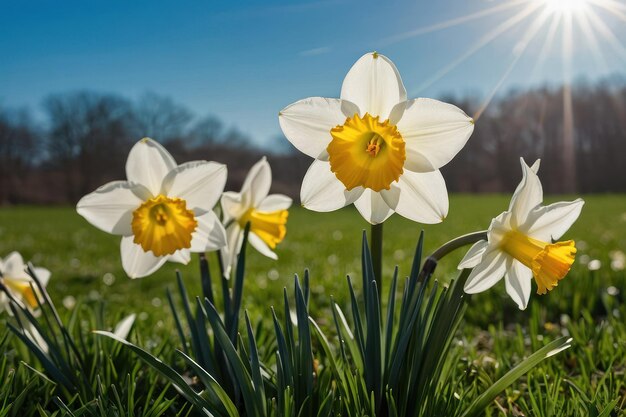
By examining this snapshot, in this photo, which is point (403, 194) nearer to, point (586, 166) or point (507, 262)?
point (507, 262)

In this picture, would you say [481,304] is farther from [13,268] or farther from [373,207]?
[13,268]

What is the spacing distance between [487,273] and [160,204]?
97 cm

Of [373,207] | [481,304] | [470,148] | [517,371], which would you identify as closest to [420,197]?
[373,207]

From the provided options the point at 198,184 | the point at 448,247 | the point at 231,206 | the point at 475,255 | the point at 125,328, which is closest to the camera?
the point at 475,255

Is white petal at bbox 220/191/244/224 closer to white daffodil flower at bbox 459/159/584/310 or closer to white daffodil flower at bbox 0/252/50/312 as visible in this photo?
white daffodil flower at bbox 459/159/584/310

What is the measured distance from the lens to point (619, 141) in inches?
1271

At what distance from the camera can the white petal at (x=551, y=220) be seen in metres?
1.54

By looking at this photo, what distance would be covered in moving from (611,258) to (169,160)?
4.49 meters

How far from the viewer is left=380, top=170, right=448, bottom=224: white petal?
152cm

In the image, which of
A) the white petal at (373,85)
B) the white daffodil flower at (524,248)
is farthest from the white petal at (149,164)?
the white daffodil flower at (524,248)

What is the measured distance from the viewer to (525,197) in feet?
4.94

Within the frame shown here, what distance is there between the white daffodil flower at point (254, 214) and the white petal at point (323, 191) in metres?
0.36

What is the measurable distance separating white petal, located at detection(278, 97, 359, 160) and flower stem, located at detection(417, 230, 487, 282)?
0.41 m

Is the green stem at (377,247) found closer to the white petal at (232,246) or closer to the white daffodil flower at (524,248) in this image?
the white daffodil flower at (524,248)
